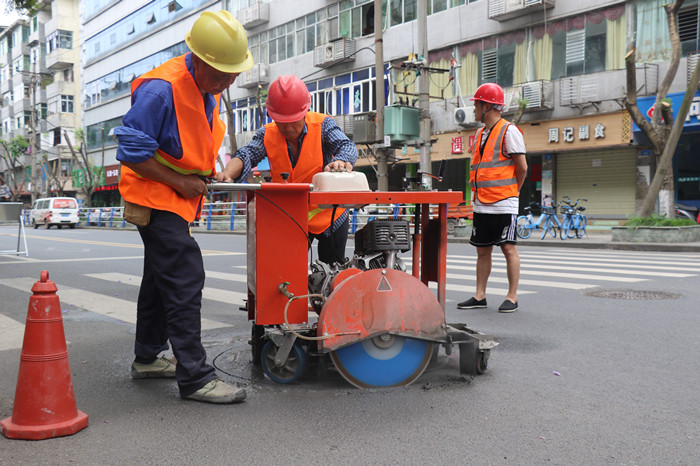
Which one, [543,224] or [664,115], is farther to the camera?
[543,224]

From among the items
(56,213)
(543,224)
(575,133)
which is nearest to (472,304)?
(543,224)

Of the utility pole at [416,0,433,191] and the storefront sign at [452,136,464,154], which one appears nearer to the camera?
the utility pole at [416,0,433,191]

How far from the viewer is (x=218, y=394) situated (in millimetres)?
3146

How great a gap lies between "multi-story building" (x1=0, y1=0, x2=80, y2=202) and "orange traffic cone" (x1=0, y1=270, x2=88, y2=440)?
183ft

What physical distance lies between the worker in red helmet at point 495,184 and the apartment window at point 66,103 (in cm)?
6034

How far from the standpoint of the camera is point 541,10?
22.4 metres

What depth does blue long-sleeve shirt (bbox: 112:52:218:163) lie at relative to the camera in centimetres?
300

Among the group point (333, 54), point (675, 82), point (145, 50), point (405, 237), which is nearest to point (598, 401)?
point (405, 237)

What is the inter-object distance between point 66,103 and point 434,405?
63104 millimetres

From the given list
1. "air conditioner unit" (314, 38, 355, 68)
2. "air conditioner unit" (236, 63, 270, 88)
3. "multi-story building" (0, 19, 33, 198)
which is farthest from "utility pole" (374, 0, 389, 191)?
"multi-story building" (0, 19, 33, 198)

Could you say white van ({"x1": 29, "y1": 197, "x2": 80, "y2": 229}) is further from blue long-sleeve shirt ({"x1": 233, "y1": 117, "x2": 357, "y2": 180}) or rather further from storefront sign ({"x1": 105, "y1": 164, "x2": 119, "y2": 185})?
blue long-sleeve shirt ({"x1": 233, "y1": 117, "x2": 357, "y2": 180})

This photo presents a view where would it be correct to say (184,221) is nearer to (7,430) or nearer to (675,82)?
(7,430)

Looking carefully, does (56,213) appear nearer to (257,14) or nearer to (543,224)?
(257,14)

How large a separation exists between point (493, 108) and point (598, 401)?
3287 mm
